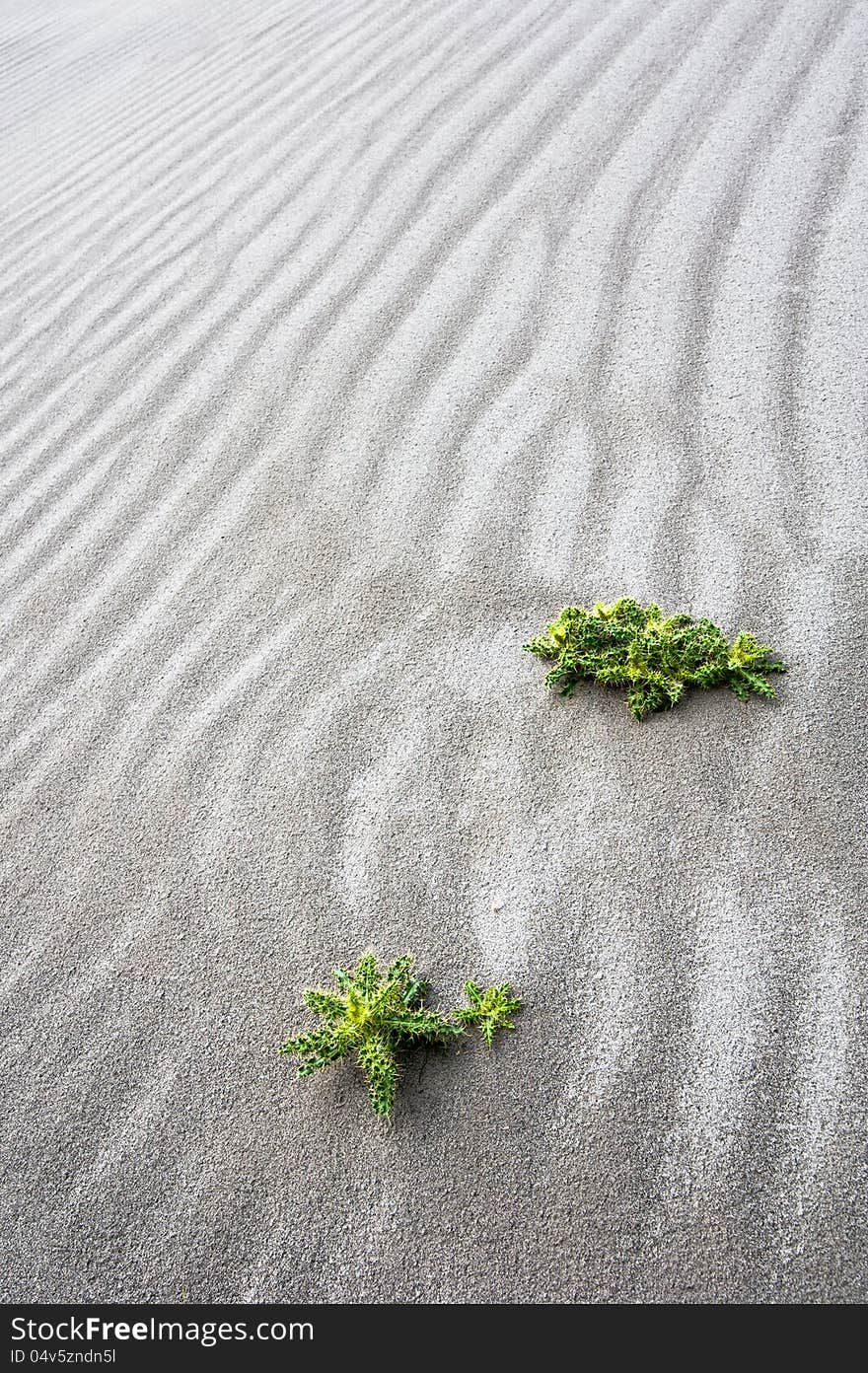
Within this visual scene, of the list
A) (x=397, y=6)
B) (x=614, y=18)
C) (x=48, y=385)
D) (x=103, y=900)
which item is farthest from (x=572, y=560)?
(x=397, y=6)

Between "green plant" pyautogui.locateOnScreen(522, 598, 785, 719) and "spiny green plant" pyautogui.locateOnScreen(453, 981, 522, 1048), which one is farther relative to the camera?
"green plant" pyautogui.locateOnScreen(522, 598, 785, 719)

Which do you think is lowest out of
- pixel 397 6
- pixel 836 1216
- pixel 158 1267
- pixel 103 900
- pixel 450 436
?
pixel 836 1216

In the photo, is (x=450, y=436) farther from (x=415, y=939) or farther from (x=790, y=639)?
(x=415, y=939)

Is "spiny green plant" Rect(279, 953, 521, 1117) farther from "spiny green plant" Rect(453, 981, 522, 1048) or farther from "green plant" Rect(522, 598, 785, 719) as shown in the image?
"green plant" Rect(522, 598, 785, 719)

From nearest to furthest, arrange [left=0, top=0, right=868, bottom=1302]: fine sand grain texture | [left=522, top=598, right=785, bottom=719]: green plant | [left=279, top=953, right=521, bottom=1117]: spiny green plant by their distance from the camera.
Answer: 1. [left=0, top=0, right=868, bottom=1302]: fine sand grain texture
2. [left=279, top=953, right=521, bottom=1117]: spiny green plant
3. [left=522, top=598, right=785, bottom=719]: green plant

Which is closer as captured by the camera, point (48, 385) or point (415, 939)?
point (415, 939)

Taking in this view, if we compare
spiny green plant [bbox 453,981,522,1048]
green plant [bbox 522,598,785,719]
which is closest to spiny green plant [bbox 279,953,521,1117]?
spiny green plant [bbox 453,981,522,1048]

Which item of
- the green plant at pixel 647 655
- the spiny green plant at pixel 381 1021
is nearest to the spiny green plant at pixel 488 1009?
the spiny green plant at pixel 381 1021
